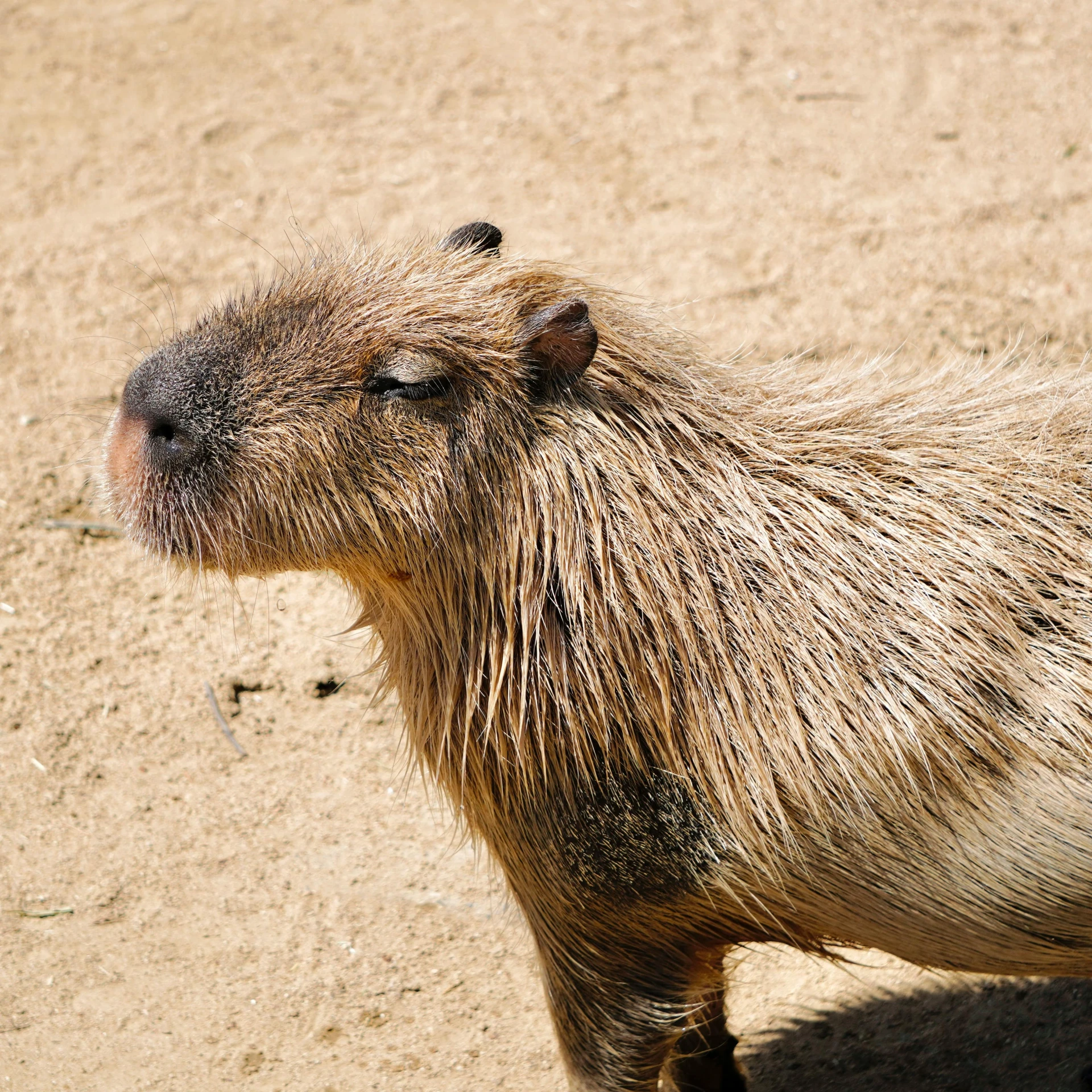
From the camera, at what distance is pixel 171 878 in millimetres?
3303

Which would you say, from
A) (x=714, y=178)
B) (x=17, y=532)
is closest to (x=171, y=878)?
(x=17, y=532)

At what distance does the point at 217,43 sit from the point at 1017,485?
5.51m

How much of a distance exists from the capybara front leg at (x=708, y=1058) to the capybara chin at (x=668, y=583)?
552mm

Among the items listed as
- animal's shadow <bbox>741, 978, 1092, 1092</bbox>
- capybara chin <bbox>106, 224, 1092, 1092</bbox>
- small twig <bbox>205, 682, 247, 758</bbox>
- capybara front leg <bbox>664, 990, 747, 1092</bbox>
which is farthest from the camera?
small twig <bbox>205, 682, 247, 758</bbox>

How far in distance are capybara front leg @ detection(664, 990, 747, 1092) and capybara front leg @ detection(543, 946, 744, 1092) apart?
0.22 metres

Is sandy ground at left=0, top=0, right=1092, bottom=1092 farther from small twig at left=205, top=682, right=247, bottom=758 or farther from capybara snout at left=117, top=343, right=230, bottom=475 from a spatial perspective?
capybara snout at left=117, top=343, right=230, bottom=475

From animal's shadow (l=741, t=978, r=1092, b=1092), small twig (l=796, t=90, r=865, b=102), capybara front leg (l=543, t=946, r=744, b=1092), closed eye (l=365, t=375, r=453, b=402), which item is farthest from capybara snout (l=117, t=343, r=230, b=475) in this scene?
small twig (l=796, t=90, r=865, b=102)

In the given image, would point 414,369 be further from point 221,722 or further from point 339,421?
point 221,722

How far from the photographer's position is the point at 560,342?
218cm

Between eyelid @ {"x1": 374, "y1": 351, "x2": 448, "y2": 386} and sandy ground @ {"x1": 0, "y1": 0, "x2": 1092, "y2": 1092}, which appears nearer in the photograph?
eyelid @ {"x1": 374, "y1": 351, "x2": 448, "y2": 386}

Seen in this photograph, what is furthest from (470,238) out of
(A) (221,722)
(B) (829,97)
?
(B) (829,97)

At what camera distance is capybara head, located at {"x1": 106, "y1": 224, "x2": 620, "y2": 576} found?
7.14 ft

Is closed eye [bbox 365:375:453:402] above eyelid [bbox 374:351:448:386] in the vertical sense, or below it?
below

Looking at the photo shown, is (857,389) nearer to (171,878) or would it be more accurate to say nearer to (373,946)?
(373,946)
